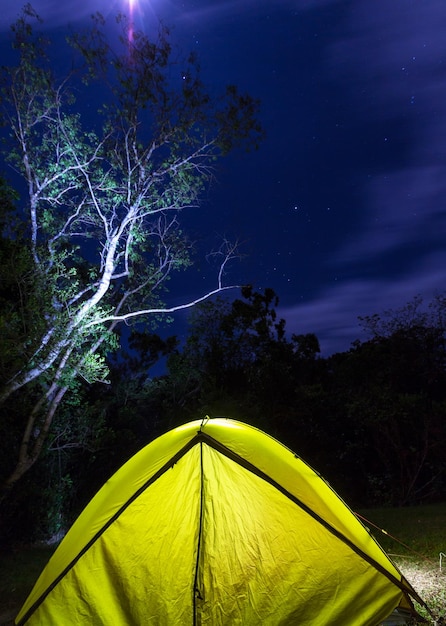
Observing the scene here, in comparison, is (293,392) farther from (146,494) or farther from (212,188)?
(146,494)

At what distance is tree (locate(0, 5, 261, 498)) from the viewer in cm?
908

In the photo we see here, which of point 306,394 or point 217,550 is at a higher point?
point 306,394

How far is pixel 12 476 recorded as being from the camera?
8789 millimetres

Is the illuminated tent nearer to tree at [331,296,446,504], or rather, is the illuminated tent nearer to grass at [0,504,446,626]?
grass at [0,504,446,626]

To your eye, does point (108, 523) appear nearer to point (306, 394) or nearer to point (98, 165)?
point (98, 165)

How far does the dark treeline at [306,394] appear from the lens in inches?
523

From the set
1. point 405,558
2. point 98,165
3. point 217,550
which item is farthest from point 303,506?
point 98,165

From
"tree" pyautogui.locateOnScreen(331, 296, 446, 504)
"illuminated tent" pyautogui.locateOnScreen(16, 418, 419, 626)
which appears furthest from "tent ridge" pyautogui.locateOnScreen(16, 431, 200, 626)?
"tree" pyautogui.locateOnScreen(331, 296, 446, 504)

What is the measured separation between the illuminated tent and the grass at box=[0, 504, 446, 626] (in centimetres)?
77

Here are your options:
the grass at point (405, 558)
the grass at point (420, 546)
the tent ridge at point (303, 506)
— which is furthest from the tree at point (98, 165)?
the grass at point (420, 546)

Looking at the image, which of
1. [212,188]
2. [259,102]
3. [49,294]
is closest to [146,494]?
[49,294]

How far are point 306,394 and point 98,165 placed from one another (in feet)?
27.8

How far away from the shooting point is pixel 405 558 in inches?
231

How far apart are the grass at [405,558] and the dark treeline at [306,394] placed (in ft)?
9.57
